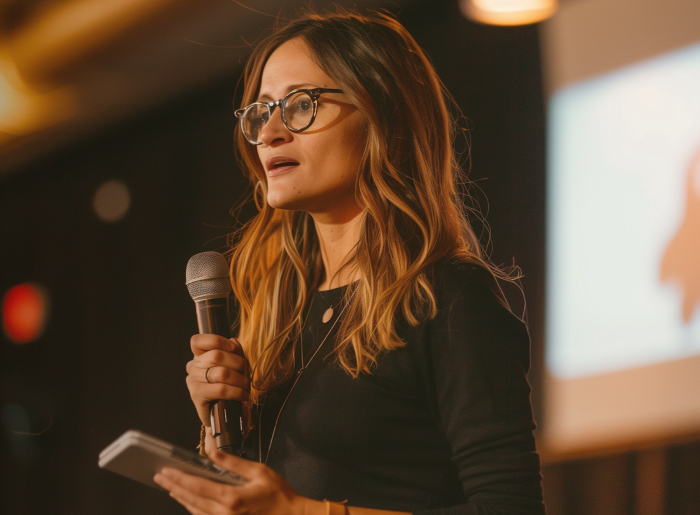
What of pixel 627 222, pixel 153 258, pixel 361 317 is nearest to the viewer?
pixel 361 317

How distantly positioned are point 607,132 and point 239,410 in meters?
1.00

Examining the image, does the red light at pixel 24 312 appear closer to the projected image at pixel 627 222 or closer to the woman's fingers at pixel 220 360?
the woman's fingers at pixel 220 360

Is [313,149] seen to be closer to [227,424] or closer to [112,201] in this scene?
[227,424]

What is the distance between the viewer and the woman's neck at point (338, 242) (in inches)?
47.5

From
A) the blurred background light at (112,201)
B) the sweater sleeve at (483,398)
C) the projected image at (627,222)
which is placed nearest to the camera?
the sweater sleeve at (483,398)

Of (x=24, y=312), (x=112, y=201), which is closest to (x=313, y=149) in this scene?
(x=112, y=201)

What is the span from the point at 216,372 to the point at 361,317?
27 centimetres

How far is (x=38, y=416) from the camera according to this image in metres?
1.84

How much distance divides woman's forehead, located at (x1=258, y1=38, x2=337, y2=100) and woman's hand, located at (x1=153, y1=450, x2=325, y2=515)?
0.67m

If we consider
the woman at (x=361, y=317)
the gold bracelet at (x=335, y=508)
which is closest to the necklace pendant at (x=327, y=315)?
the woman at (x=361, y=317)

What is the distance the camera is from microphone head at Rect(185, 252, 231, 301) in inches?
42.0

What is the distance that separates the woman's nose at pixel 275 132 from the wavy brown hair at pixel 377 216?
0.42 ft

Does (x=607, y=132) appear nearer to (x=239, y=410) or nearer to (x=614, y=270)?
(x=614, y=270)

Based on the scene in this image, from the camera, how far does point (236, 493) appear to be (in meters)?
0.81
